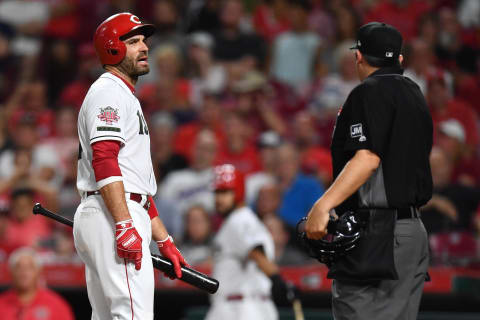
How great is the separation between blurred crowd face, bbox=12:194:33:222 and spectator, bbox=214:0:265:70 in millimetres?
3178

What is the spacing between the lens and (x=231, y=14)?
11.0 metres

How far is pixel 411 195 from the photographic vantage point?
13.8 ft

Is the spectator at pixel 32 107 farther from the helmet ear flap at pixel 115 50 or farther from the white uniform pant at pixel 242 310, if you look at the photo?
the helmet ear flap at pixel 115 50

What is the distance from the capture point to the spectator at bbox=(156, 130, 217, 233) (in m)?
8.96

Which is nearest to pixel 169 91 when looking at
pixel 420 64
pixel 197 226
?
pixel 197 226

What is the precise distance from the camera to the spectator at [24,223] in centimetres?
877

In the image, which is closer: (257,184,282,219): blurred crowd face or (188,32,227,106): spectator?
(257,184,282,219): blurred crowd face

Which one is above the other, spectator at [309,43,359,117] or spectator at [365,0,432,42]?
spectator at [365,0,432,42]

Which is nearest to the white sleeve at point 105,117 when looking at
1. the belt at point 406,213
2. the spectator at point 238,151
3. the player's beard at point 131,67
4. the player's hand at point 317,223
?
the player's beard at point 131,67

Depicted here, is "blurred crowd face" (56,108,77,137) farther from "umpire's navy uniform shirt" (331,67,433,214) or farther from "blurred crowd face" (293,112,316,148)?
"umpire's navy uniform shirt" (331,67,433,214)

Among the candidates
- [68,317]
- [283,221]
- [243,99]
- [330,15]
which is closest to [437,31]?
[330,15]

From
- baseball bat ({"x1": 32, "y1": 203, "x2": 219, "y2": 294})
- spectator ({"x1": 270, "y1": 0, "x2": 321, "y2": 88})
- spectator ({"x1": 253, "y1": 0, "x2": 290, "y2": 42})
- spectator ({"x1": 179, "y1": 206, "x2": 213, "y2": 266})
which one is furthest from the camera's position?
spectator ({"x1": 253, "y1": 0, "x2": 290, "y2": 42})

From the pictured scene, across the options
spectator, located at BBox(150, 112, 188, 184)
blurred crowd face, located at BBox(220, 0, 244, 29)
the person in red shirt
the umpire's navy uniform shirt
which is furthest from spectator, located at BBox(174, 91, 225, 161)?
the umpire's navy uniform shirt

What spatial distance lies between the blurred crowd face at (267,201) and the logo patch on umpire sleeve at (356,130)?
4249mm
